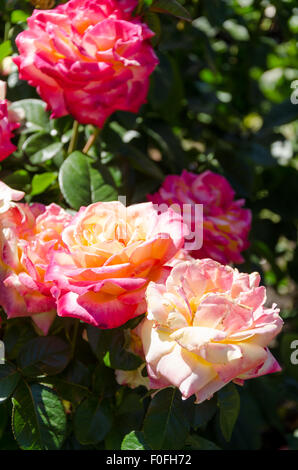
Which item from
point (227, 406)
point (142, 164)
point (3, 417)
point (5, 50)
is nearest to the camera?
point (227, 406)

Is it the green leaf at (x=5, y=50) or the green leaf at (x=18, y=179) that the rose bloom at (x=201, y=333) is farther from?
the green leaf at (x=5, y=50)

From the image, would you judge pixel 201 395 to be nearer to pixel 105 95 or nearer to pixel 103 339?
pixel 103 339

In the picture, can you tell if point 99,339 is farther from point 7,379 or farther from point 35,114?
point 35,114

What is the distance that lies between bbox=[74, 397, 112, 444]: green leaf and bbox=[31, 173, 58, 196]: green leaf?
304mm

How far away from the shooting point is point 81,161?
0.88 m

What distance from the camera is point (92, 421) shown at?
77cm

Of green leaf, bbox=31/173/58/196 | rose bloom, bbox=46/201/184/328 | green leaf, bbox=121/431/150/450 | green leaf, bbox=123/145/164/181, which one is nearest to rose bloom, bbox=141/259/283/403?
rose bloom, bbox=46/201/184/328

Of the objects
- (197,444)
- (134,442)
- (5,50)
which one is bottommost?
(197,444)

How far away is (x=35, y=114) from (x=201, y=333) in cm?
54

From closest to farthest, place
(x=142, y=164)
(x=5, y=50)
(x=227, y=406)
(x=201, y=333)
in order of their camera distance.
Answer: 1. (x=201, y=333)
2. (x=227, y=406)
3. (x=5, y=50)
4. (x=142, y=164)

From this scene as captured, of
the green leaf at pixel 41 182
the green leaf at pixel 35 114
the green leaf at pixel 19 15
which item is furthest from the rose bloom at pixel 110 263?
the green leaf at pixel 19 15

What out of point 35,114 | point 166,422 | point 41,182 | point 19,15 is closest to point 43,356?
point 166,422
